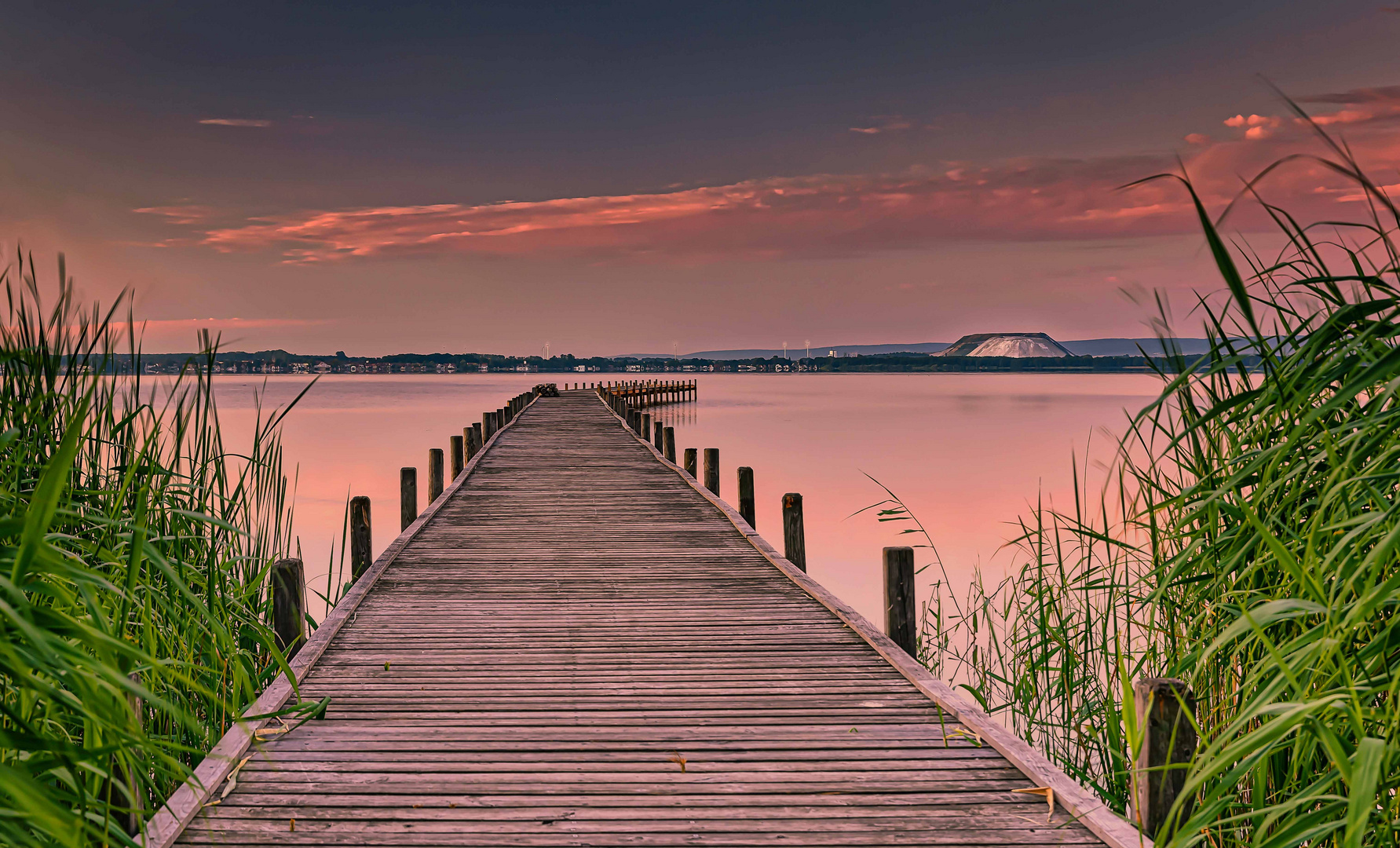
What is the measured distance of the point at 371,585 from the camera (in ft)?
17.9

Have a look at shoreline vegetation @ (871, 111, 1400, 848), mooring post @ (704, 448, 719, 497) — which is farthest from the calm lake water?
mooring post @ (704, 448, 719, 497)

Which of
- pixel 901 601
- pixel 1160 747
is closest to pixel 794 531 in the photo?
pixel 901 601

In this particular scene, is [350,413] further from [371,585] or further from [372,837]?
[372,837]

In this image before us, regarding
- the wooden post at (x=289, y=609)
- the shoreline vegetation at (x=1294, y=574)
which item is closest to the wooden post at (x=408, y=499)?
the wooden post at (x=289, y=609)

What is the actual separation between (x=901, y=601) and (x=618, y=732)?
2.14 m

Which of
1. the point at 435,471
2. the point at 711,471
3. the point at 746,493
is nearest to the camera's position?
the point at 746,493

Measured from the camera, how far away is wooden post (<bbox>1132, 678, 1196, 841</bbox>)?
2.33 metres

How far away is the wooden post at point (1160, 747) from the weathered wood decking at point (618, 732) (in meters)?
0.11

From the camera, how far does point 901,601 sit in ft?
15.7

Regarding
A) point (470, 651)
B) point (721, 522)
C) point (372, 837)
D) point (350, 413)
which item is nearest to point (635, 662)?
point (470, 651)

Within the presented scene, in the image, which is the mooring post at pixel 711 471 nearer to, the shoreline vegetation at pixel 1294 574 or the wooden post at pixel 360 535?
the wooden post at pixel 360 535

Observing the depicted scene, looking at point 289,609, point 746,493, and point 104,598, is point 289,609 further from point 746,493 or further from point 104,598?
point 746,493

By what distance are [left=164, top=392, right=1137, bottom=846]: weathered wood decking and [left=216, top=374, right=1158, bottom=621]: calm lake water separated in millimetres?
1282

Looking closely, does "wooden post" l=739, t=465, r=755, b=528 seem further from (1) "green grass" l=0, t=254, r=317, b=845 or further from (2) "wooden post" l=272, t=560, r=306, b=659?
(2) "wooden post" l=272, t=560, r=306, b=659
